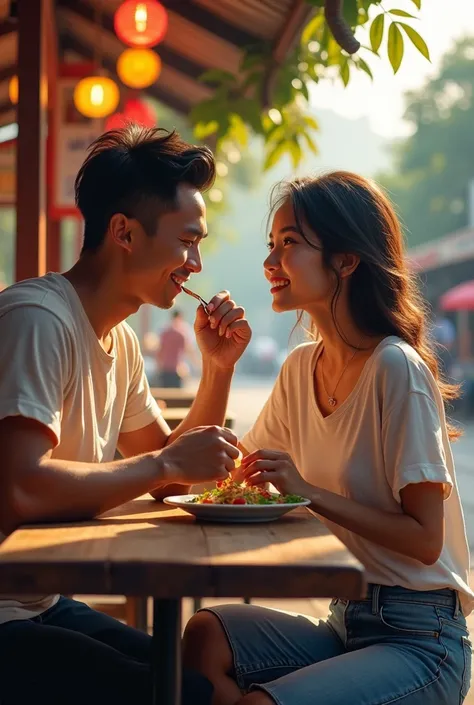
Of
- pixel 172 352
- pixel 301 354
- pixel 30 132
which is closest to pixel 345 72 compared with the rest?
pixel 301 354

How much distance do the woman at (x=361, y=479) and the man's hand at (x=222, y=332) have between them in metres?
0.22

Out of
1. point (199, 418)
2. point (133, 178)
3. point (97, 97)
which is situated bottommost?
point (199, 418)

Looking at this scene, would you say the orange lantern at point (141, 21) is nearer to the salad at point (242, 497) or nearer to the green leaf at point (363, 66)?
the green leaf at point (363, 66)

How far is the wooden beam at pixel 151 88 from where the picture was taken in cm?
958

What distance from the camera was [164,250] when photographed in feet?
8.64

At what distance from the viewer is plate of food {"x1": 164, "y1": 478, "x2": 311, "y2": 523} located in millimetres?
2158

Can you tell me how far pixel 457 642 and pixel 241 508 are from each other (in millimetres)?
619

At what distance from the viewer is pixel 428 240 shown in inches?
1708

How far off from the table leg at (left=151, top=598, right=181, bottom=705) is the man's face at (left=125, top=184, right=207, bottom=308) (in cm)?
99

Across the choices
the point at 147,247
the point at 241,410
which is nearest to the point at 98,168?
the point at 147,247

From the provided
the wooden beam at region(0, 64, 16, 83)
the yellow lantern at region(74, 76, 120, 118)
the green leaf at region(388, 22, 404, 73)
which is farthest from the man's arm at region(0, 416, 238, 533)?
the wooden beam at region(0, 64, 16, 83)

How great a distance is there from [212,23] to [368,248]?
16.0 ft

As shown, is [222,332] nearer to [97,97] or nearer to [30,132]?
[30,132]

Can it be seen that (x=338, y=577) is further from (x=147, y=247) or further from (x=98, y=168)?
(x=98, y=168)
